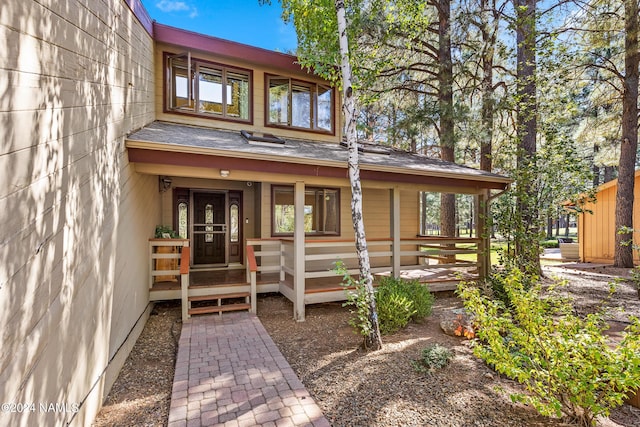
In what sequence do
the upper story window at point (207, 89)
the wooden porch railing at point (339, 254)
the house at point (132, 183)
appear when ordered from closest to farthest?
the house at point (132, 183) → the wooden porch railing at point (339, 254) → the upper story window at point (207, 89)

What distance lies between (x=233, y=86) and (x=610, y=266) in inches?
516

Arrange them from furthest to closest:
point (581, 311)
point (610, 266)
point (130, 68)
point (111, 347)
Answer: point (610, 266)
point (581, 311)
point (130, 68)
point (111, 347)

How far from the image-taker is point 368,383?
3.31m

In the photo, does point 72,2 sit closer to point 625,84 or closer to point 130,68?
point 130,68

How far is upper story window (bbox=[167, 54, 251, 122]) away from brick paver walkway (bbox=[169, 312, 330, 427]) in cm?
493

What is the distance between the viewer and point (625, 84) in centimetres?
949

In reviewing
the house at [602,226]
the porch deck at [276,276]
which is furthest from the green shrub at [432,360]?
the house at [602,226]

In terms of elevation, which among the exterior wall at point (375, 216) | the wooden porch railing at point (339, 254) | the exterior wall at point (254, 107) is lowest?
the wooden porch railing at point (339, 254)

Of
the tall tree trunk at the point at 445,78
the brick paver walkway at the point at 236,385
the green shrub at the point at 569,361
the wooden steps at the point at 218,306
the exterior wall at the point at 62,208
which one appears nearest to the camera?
the exterior wall at the point at 62,208

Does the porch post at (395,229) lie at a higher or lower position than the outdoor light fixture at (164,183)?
lower

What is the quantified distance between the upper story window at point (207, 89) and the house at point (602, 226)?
12290 mm

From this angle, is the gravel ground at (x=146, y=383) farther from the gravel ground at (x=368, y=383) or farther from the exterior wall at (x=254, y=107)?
the exterior wall at (x=254, y=107)

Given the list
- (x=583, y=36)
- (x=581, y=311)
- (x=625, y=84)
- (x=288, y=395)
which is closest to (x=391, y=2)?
(x=288, y=395)

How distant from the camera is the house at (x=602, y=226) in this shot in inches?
446
